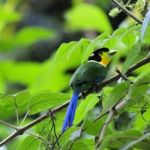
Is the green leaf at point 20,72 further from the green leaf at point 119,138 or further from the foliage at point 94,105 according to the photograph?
the green leaf at point 119,138

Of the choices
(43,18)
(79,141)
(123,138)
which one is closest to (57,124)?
(79,141)

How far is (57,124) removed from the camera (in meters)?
1.08

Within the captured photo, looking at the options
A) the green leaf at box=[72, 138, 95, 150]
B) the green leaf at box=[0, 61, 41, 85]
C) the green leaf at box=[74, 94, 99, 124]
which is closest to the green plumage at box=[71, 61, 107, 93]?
the green leaf at box=[74, 94, 99, 124]

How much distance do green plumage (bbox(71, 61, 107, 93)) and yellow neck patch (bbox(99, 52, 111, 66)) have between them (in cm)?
3

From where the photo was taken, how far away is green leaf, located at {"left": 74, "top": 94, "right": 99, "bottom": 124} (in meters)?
1.02

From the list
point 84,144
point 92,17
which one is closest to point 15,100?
point 84,144

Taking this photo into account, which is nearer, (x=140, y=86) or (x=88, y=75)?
(x=140, y=86)

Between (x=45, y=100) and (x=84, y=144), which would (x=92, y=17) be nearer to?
(x=45, y=100)

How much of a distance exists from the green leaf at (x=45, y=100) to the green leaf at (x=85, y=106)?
0.10 feet

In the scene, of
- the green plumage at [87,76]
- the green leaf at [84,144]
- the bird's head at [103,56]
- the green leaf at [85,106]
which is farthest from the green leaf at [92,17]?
the green leaf at [84,144]

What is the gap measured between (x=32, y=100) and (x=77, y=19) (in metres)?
1.82

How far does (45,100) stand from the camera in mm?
1023

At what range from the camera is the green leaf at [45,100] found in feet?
3.33

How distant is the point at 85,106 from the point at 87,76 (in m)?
0.16
